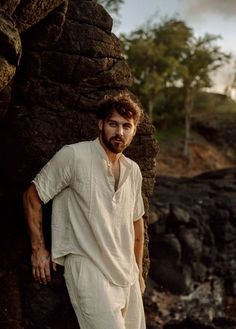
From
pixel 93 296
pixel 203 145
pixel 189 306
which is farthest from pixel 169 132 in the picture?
pixel 93 296

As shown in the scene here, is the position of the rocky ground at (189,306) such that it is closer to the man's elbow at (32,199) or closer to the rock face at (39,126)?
the rock face at (39,126)

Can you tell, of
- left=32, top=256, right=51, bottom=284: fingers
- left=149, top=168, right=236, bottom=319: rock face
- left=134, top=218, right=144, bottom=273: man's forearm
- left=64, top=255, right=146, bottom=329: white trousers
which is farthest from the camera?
left=149, top=168, right=236, bottom=319: rock face

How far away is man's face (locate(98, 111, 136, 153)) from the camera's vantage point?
4602 millimetres

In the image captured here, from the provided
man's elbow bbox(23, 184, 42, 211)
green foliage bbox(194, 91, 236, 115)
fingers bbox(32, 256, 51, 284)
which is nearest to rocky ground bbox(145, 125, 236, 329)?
fingers bbox(32, 256, 51, 284)

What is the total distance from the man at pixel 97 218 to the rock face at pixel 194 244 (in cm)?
1157

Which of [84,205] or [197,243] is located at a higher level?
[84,205]

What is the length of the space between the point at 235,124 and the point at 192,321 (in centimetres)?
3271

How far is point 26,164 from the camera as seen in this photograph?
18.6ft

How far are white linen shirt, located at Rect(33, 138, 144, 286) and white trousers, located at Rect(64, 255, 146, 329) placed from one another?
0.07 metres

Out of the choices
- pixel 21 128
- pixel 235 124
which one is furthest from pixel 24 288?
pixel 235 124

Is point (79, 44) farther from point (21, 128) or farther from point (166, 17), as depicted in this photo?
point (166, 17)

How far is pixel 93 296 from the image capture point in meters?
4.41

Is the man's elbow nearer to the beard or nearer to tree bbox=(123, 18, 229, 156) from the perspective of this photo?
the beard

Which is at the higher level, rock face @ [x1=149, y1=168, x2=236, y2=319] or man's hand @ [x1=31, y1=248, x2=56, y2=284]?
man's hand @ [x1=31, y1=248, x2=56, y2=284]
